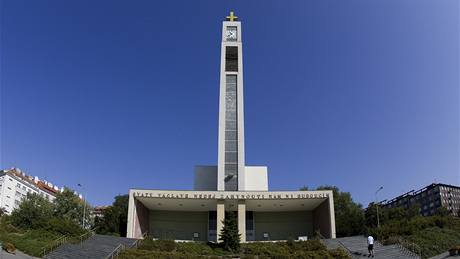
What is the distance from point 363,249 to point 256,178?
608 inches

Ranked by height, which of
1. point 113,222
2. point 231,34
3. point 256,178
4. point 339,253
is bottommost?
point 339,253

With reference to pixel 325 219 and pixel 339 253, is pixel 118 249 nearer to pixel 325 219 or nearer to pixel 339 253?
pixel 339 253

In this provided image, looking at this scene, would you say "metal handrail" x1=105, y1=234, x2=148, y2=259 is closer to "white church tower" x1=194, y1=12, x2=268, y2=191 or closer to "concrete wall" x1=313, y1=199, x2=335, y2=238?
"white church tower" x1=194, y1=12, x2=268, y2=191

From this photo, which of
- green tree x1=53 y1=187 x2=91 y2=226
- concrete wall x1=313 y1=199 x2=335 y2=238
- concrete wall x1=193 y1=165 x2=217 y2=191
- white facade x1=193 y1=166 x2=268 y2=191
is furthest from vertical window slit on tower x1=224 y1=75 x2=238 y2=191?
green tree x1=53 y1=187 x2=91 y2=226

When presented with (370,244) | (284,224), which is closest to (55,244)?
(370,244)

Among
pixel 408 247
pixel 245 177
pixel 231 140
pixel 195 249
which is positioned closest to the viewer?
pixel 408 247

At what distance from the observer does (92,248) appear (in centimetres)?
2739

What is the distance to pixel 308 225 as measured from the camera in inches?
1634

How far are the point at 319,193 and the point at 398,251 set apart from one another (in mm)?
10045

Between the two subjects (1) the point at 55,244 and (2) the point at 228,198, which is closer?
(1) the point at 55,244

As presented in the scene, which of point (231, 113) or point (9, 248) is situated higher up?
point (231, 113)

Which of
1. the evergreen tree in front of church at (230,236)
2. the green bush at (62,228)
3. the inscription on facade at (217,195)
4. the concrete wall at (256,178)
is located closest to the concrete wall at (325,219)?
the inscription on facade at (217,195)

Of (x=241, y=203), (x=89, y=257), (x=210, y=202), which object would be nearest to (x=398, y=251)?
(x=241, y=203)

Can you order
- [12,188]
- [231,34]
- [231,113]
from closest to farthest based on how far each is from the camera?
[231,113] < [231,34] < [12,188]
